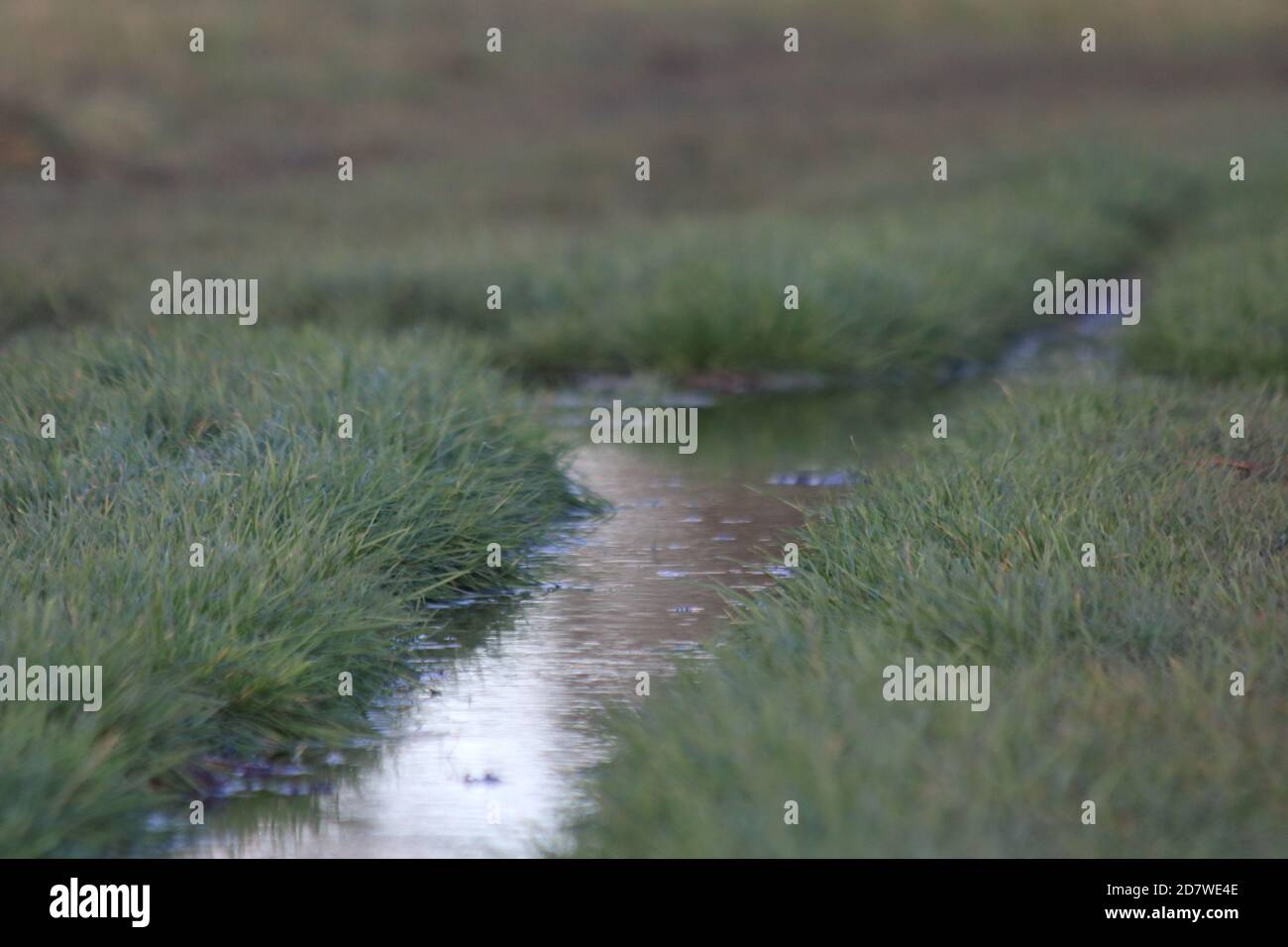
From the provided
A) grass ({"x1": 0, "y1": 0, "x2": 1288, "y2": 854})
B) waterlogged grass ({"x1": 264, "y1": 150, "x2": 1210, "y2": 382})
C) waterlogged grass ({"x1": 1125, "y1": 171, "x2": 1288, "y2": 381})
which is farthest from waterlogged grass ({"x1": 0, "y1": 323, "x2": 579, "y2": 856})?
waterlogged grass ({"x1": 1125, "y1": 171, "x2": 1288, "y2": 381})

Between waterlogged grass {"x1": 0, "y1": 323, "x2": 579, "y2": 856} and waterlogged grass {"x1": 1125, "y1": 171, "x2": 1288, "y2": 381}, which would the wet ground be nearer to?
waterlogged grass {"x1": 0, "y1": 323, "x2": 579, "y2": 856}

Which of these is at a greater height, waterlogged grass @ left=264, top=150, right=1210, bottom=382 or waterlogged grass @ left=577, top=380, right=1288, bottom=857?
waterlogged grass @ left=264, top=150, right=1210, bottom=382

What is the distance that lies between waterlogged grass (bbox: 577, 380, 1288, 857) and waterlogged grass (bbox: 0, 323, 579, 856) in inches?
41.6

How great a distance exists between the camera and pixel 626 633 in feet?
19.9

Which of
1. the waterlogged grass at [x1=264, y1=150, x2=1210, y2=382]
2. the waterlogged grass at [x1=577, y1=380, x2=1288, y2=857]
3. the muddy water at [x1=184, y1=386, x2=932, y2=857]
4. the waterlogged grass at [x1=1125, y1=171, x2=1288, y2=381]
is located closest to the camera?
the waterlogged grass at [x1=577, y1=380, x2=1288, y2=857]

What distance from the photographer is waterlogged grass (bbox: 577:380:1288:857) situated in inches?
142

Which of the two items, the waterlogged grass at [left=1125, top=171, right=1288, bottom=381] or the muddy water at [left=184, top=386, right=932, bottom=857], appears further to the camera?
the waterlogged grass at [left=1125, top=171, right=1288, bottom=381]

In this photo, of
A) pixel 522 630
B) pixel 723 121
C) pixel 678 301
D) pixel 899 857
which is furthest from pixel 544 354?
pixel 723 121

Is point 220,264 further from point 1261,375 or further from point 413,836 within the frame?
point 413,836

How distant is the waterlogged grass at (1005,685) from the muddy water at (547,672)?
306mm

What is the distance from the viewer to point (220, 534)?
18.4 feet

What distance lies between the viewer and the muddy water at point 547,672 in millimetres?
4340

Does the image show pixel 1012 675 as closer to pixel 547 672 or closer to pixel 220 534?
pixel 547 672

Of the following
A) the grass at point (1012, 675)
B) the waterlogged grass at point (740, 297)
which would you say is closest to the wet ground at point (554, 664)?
the grass at point (1012, 675)
